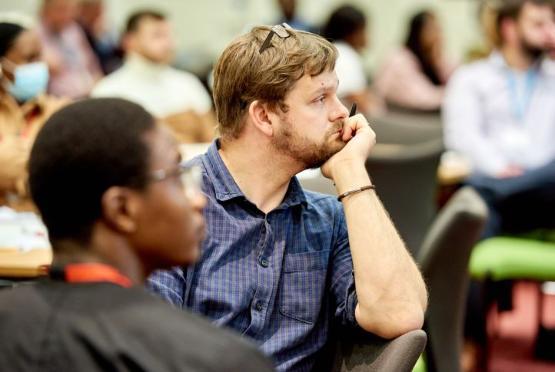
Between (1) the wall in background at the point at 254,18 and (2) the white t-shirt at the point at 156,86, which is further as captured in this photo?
(1) the wall in background at the point at 254,18

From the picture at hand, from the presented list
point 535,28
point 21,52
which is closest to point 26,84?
point 21,52

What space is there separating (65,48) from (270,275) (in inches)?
238

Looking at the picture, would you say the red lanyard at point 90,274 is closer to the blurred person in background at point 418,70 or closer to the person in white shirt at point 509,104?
the person in white shirt at point 509,104

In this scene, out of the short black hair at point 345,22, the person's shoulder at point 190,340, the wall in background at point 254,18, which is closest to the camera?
the person's shoulder at point 190,340

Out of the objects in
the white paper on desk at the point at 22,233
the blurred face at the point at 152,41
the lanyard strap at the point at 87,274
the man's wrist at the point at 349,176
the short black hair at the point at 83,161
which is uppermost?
the short black hair at the point at 83,161

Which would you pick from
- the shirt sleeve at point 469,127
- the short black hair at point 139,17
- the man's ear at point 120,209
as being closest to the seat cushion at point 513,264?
the shirt sleeve at point 469,127

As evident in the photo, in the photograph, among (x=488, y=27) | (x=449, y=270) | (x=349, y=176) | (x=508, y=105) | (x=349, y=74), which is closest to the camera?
(x=349, y=176)

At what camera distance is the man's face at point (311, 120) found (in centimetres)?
212

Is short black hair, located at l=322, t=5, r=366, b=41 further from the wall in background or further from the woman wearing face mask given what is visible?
the woman wearing face mask

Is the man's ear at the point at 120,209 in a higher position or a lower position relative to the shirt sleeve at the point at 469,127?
higher

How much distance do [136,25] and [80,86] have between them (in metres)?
1.51

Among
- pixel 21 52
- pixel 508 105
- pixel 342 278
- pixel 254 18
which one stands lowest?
pixel 254 18

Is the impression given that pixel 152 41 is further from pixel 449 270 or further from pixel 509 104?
pixel 449 270

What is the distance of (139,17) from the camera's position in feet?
20.2
